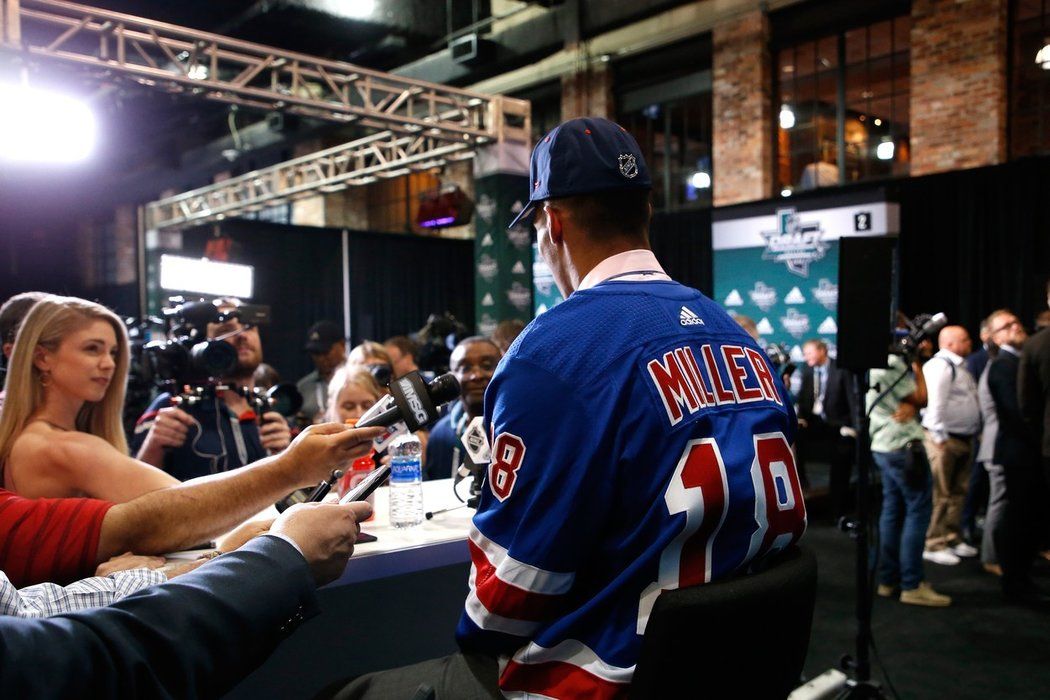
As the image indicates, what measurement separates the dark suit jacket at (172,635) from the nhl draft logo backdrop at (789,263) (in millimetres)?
7626

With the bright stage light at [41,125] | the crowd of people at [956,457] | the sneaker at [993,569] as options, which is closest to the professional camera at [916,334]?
the crowd of people at [956,457]

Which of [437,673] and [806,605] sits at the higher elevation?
[806,605]

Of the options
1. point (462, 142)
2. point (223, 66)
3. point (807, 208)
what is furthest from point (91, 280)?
point (807, 208)

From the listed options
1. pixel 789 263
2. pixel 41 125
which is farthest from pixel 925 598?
pixel 41 125

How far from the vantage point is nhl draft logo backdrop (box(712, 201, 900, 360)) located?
765 centimetres

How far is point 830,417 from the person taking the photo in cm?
577

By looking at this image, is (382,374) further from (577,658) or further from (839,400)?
(839,400)

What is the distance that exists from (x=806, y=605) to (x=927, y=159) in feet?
25.3

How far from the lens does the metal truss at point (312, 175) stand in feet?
33.3

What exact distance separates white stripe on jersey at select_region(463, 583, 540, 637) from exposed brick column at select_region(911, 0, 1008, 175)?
7.68m

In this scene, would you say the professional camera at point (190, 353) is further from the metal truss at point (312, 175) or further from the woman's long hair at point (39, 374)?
the metal truss at point (312, 175)

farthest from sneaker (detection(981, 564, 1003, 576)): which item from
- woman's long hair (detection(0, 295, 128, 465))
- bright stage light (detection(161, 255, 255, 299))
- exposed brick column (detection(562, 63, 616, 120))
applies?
exposed brick column (detection(562, 63, 616, 120))

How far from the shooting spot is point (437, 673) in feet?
4.37

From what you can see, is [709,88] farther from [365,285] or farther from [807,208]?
[365,285]
